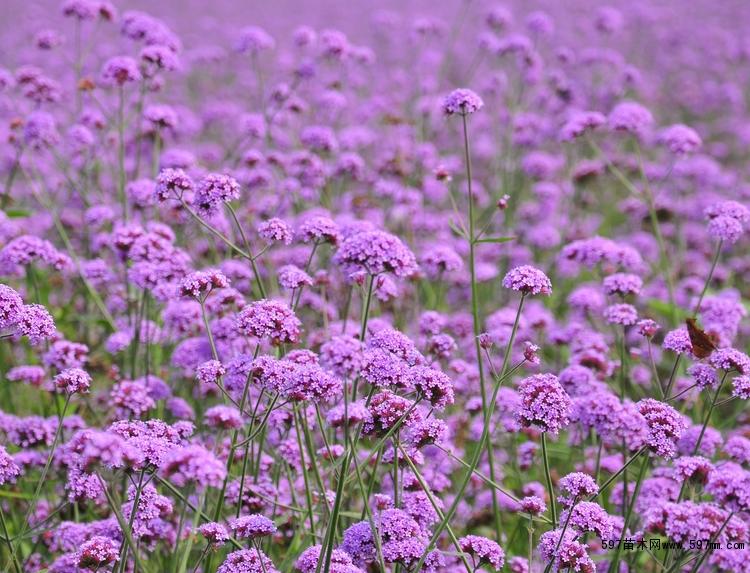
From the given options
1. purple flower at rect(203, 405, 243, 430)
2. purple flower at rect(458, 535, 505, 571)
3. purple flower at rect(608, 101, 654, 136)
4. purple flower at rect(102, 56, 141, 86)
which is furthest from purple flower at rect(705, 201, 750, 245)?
purple flower at rect(102, 56, 141, 86)

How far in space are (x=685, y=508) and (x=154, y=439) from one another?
167cm

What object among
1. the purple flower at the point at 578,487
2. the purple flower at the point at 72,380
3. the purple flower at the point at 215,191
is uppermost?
the purple flower at the point at 215,191

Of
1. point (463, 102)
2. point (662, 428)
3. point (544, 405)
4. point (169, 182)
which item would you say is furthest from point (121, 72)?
point (662, 428)

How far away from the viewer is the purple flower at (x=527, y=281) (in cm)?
288

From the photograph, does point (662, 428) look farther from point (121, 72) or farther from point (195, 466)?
point (121, 72)

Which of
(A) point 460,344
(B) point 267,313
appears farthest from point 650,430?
(A) point 460,344

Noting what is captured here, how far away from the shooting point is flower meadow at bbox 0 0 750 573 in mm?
2719

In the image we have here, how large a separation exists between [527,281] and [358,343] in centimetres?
68

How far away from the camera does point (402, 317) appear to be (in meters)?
5.58

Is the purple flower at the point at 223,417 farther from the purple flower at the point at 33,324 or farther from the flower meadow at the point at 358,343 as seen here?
the purple flower at the point at 33,324

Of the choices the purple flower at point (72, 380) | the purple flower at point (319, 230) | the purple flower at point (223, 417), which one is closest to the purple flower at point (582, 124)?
the purple flower at point (319, 230)

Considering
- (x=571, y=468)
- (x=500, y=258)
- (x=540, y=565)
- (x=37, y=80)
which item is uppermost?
(x=37, y=80)

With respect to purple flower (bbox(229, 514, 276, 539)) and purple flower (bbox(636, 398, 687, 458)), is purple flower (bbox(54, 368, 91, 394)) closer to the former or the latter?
purple flower (bbox(229, 514, 276, 539))

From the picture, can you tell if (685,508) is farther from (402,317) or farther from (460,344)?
(402,317)
